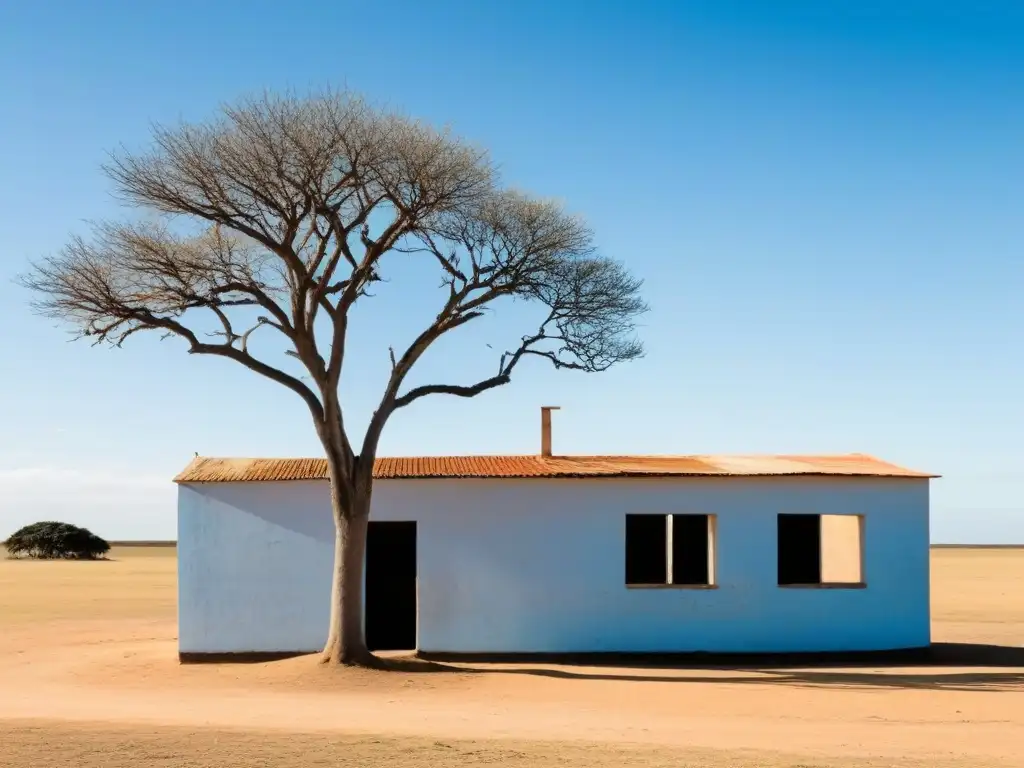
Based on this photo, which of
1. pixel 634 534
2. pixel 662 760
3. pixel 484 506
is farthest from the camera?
pixel 634 534

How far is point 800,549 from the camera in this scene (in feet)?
77.4

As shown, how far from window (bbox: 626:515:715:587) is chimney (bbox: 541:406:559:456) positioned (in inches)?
107

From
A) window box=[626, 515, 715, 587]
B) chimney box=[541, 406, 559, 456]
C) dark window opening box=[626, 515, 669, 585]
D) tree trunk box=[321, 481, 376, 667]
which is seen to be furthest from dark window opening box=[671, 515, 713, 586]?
tree trunk box=[321, 481, 376, 667]

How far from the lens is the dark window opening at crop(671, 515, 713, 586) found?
23281 millimetres

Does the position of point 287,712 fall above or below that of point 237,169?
below

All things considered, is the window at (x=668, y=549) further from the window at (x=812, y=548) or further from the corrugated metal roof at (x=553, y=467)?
the corrugated metal roof at (x=553, y=467)

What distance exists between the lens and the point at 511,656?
62.7ft

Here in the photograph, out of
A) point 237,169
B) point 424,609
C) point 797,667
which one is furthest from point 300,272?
point 797,667

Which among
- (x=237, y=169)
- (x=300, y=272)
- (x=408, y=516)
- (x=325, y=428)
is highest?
(x=237, y=169)

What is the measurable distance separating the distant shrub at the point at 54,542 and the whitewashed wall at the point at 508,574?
47.3 metres

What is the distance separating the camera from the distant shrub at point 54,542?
6269 cm

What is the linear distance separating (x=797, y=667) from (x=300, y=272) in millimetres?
9682

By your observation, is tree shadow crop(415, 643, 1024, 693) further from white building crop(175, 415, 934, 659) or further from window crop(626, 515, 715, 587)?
window crop(626, 515, 715, 587)

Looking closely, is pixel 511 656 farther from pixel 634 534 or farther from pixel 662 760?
pixel 662 760
